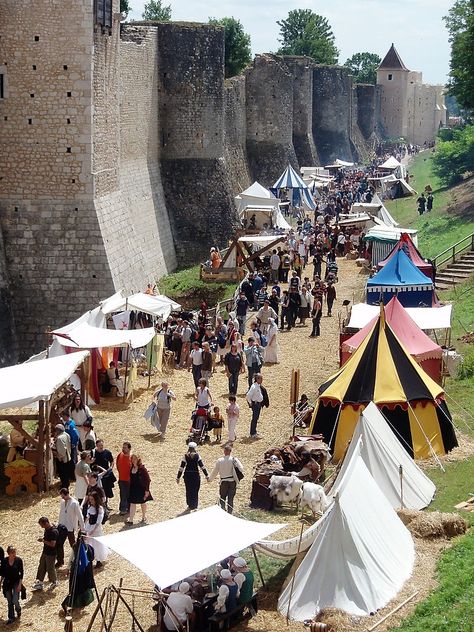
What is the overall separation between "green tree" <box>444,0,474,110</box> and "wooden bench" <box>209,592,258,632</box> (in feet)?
103

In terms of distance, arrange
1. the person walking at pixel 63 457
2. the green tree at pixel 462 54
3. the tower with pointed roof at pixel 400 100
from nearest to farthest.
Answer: the person walking at pixel 63 457, the green tree at pixel 462 54, the tower with pointed roof at pixel 400 100

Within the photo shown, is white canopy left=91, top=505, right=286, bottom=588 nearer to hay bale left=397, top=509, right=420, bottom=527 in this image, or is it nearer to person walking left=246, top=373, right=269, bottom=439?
hay bale left=397, top=509, right=420, bottom=527

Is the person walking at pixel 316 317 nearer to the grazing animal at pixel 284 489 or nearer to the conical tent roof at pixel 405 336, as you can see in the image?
the conical tent roof at pixel 405 336

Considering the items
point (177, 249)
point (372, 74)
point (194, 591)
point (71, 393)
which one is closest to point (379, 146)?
point (372, 74)

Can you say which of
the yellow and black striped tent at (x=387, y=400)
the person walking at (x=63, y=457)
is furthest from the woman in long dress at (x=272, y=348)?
the person walking at (x=63, y=457)

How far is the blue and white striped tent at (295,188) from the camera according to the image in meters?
43.7

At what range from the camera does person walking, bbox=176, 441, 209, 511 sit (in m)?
14.0

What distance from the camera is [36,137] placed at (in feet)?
74.2

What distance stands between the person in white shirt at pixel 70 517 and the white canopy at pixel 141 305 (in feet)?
27.4

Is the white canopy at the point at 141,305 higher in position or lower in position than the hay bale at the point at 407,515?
higher

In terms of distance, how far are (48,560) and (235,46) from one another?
54.8 metres

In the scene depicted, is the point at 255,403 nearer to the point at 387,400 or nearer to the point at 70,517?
the point at 387,400

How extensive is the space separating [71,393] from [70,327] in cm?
308

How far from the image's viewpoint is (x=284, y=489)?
14.2 meters
